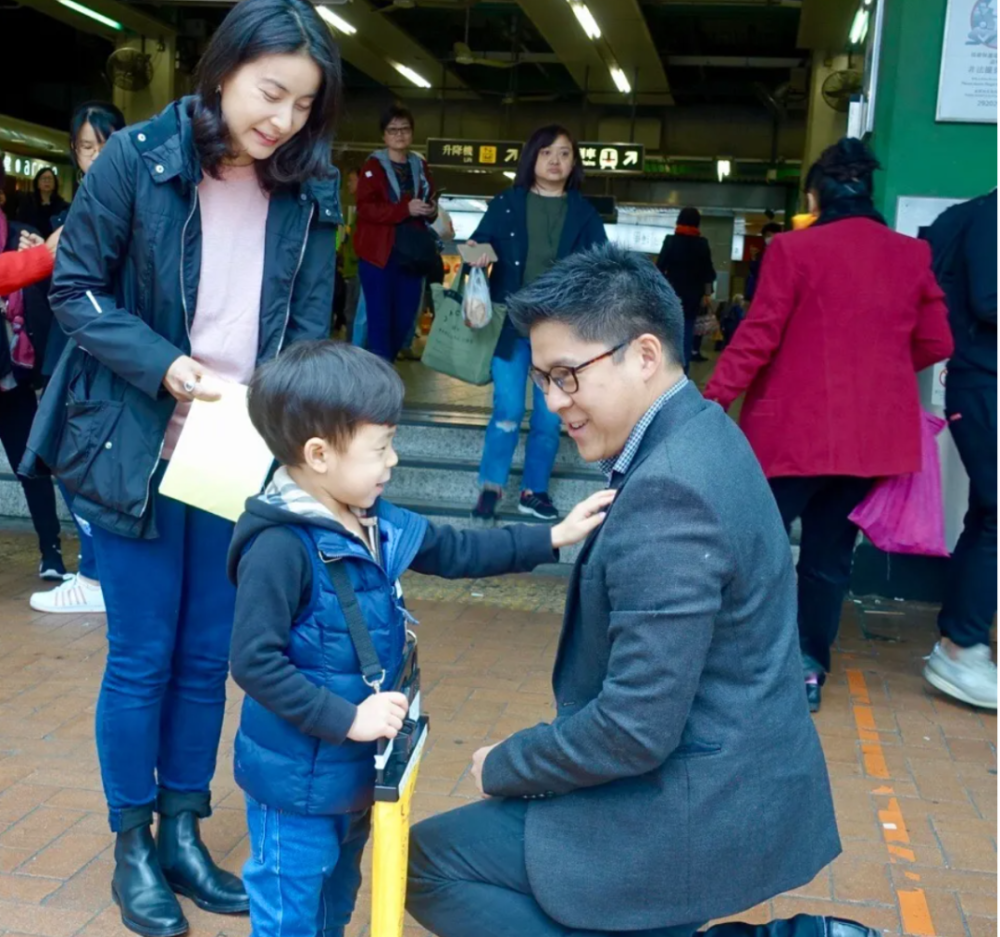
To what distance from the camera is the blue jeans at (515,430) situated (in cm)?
650

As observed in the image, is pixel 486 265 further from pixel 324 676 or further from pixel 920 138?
pixel 324 676

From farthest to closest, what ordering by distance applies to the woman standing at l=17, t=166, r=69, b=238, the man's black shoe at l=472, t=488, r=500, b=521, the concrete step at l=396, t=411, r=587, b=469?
the woman standing at l=17, t=166, r=69, b=238
the concrete step at l=396, t=411, r=587, b=469
the man's black shoe at l=472, t=488, r=500, b=521

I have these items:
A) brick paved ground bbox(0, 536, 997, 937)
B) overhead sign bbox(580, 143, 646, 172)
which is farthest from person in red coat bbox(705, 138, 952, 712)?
overhead sign bbox(580, 143, 646, 172)

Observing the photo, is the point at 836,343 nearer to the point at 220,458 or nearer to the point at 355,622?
the point at 220,458

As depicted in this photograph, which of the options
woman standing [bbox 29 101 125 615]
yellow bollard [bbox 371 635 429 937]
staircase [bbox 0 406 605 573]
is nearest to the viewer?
yellow bollard [bbox 371 635 429 937]

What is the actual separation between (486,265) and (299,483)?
14.4 feet

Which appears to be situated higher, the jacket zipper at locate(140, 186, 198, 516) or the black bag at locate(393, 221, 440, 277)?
the black bag at locate(393, 221, 440, 277)

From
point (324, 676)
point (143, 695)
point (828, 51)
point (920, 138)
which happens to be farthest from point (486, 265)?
point (828, 51)

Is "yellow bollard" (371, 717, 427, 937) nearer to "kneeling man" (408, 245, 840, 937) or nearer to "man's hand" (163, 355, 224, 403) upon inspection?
"kneeling man" (408, 245, 840, 937)

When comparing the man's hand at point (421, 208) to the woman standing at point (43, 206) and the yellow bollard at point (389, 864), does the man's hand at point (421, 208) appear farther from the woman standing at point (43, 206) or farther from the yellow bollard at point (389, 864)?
the yellow bollard at point (389, 864)

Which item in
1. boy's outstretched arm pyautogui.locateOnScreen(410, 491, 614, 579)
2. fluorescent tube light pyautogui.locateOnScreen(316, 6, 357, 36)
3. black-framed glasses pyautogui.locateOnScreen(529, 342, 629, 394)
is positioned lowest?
boy's outstretched arm pyautogui.locateOnScreen(410, 491, 614, 579)

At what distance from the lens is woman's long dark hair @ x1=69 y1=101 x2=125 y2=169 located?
14.0ft

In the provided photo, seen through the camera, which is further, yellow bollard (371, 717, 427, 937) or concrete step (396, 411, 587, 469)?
concrete step (396, 411, 587, 469)

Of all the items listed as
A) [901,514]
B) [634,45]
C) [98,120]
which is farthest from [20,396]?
[634,45]
